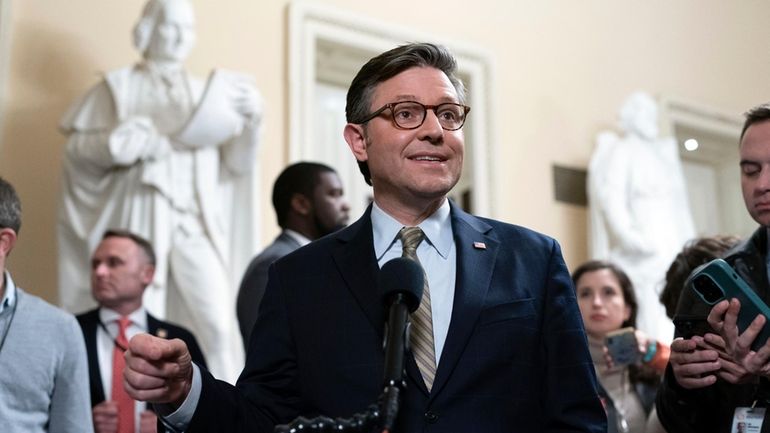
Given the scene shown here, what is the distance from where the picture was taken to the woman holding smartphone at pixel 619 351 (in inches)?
165

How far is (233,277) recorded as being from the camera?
6.80 meters

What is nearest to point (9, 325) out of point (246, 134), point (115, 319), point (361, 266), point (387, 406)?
point (115, 319)

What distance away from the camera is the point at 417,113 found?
2.36m

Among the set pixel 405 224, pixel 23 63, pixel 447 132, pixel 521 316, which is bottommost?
pixel 521 316

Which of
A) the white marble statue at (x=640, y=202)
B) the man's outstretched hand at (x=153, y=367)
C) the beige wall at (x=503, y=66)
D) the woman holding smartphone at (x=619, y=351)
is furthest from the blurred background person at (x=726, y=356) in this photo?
the white marble statue at (x=640, y=202)

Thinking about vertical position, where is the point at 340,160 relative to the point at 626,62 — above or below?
below

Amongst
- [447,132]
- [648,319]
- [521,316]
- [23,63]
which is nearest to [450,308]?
[521,316]

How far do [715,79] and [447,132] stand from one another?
808 cm

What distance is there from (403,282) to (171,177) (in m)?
4.81

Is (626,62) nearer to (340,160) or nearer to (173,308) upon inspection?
(340,160)

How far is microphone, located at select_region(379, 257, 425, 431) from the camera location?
172 cm

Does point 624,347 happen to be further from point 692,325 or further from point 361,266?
point 361,266

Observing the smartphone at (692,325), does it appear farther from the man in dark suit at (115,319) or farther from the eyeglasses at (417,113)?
the man in dark suit at (115,319)

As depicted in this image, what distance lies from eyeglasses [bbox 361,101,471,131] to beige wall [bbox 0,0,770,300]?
3548 millimetres
